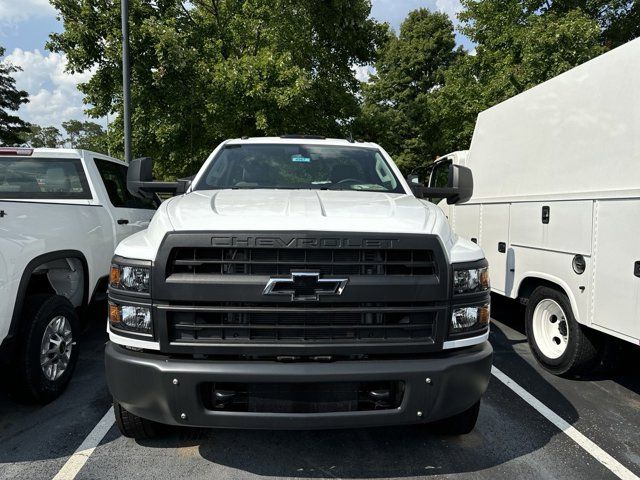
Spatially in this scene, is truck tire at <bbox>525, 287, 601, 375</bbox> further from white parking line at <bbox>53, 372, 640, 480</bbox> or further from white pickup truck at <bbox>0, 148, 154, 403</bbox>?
white pickup truck at <bbox>0, 148, 154, 403</bbox>

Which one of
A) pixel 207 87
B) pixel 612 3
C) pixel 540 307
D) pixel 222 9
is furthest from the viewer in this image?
pixel 612 3

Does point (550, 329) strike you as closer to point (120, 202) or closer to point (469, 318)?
point (469, 318)

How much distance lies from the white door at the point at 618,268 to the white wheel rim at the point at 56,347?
14.1 feet

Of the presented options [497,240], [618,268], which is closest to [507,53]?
[497,240]

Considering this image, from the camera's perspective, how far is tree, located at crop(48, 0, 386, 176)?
437 inches

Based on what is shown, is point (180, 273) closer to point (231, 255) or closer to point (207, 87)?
point (231, 255)

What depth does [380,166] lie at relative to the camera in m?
4.29

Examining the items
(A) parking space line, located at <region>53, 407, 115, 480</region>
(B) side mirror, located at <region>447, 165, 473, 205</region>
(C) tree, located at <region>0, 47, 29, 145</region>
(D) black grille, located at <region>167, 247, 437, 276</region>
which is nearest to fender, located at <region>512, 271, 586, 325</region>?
(B) side mirror, located at <region>447, 165, 473, 205</region>

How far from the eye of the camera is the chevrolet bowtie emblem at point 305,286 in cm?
249

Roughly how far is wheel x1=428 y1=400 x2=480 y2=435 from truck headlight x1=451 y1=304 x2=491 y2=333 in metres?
0.66

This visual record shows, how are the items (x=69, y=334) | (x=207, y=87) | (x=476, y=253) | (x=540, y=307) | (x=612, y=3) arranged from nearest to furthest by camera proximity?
(x=476, y=253)
(x=69, y=334)
(x=540, y=307)
(x=207, y=87)
(x=612, y=3)

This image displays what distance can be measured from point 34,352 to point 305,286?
232cm

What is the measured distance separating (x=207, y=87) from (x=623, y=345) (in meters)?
10.6

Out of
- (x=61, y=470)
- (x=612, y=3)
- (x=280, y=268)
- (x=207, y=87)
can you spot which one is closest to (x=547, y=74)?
(x=612, y=3)
